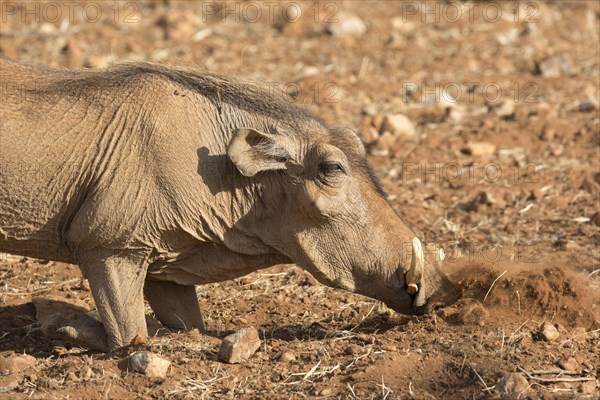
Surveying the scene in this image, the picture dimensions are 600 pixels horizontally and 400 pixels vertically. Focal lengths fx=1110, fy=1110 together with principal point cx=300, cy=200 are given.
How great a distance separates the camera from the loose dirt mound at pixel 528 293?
669 cm

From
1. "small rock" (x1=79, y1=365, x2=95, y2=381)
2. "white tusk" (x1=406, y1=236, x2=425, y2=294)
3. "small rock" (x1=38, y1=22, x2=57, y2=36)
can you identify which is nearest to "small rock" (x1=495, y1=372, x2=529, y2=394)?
Answer: "white tusk" (x1=406, y1=236, x2=425, y2=294)

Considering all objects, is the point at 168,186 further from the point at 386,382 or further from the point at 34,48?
the point at 34,48

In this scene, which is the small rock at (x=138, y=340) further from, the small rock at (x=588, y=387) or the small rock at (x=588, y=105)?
the small rock at (x=588, y=105)

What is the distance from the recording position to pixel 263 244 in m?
6.71

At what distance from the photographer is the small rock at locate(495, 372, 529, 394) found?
5.55 metres

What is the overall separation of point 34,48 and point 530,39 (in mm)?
6252

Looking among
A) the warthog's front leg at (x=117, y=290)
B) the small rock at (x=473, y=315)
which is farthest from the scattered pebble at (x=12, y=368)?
the small rock at (x=473, y=315)

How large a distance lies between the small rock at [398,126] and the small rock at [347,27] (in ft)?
10.9

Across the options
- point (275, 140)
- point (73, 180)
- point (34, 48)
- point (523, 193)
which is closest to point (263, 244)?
point (275, 140)

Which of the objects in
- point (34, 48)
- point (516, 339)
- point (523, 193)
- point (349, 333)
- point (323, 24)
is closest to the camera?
point (516, 339)

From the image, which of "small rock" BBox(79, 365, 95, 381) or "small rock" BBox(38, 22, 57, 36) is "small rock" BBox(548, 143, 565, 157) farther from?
"small rock" BBox(38, 22, 57, 36)

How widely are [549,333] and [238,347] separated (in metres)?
1.74

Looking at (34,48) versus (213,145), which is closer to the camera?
(213,145)

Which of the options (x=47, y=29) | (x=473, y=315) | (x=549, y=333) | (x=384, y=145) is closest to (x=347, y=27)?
(x=47, y=29)
